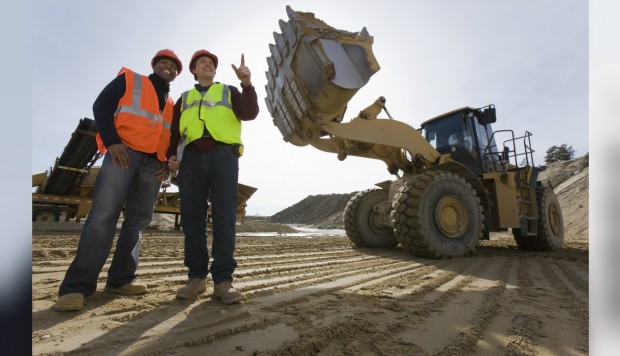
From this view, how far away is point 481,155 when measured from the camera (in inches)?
277

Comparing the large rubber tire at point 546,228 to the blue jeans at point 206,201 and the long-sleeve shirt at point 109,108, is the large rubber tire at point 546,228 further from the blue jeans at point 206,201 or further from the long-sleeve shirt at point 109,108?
the long-sleeve shirt at point 109,108

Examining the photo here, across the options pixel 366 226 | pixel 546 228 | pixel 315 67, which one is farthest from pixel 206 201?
pixel 546 228

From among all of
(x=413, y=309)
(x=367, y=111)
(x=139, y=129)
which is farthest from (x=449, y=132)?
(x=139, y=129)

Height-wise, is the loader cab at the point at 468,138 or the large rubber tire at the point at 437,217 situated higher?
the loader cab at the point at 468,138

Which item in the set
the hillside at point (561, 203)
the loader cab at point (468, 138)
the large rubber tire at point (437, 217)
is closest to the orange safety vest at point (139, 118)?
the large rubber tire at point (437, 217)

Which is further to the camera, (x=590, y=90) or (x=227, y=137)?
(x=227, y=137)

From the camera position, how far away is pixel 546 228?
294 inches

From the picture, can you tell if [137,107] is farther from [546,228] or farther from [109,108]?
[546,228]

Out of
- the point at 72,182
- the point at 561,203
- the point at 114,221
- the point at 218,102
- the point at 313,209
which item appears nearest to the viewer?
the point at 114,221

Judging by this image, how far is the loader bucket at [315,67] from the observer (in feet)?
14.4

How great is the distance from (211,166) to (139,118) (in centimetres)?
62
